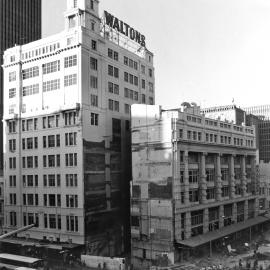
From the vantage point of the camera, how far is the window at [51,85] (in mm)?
88562

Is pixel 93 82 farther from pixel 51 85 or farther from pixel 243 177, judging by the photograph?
pixel 243 177

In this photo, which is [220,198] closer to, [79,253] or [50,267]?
[79,253]

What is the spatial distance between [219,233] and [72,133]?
38.3 meters

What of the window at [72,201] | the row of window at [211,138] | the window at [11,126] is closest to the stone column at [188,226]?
the row of window at [211,138]

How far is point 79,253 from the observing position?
8262 centimetres

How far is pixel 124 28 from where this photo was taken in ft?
327

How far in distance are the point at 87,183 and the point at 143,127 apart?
1637 centimetres

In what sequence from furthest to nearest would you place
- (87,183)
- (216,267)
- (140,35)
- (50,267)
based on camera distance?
(140,35), (87,183), (50,267), (216,267)

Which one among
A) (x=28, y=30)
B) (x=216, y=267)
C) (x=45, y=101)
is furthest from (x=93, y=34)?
(x=28, y=30)

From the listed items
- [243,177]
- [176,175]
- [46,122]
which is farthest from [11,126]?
[243,177]

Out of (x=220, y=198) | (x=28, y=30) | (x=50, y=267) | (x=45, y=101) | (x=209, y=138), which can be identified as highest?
(x=28, y=30)

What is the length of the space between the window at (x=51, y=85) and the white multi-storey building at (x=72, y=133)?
22 centimetres

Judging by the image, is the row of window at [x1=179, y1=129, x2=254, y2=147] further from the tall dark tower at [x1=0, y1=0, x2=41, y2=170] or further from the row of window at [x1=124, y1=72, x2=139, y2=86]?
the tall dark tower at [x1=0, y1=0, x2=41, y2=170]

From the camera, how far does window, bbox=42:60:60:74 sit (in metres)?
88.6
